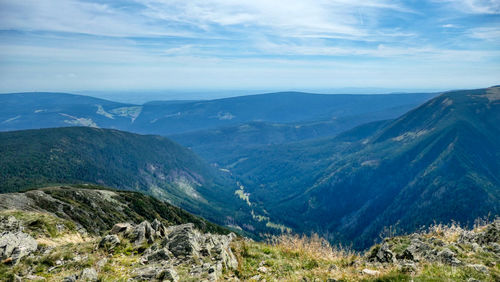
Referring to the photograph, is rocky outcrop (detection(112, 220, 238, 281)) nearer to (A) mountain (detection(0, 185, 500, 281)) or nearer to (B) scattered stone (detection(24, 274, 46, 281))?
(A) mountain (detection(0, 185, 500, 281))

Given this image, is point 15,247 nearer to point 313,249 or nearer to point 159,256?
point 159,256

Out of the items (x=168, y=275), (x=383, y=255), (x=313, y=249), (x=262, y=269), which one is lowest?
(x=313, y=249)

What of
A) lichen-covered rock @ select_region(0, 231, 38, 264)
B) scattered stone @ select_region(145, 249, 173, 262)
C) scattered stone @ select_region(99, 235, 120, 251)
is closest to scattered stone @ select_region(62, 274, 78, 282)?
scattered stone @ select_region(145, 249, 173, 262)

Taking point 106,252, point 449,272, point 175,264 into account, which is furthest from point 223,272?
point 449,272

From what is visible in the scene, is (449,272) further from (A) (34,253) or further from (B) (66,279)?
(A) (34,253)

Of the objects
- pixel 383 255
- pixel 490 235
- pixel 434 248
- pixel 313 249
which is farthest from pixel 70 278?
pixel 490 235
